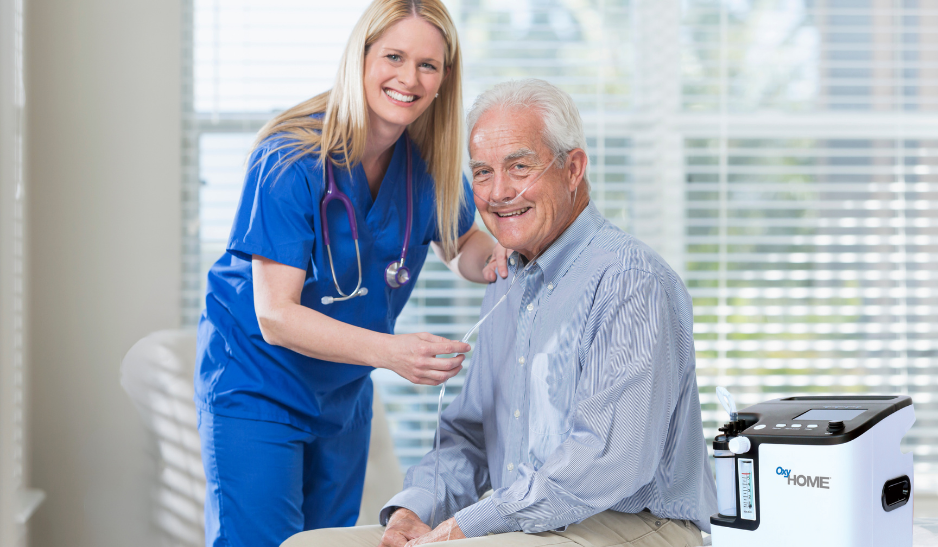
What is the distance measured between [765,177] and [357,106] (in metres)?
1.60

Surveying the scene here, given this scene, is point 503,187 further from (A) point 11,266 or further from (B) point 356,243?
(A) point 11,266

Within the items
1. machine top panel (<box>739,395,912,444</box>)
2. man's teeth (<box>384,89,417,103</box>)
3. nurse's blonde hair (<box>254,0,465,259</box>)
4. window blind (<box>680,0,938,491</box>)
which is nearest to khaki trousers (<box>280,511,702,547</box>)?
machine top panel (<box>739,395,912,444</box>)

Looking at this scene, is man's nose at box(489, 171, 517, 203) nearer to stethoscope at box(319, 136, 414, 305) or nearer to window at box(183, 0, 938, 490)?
stethoscope at box(319, 136, 414, 305)

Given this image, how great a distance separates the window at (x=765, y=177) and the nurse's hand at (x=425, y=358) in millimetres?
1136

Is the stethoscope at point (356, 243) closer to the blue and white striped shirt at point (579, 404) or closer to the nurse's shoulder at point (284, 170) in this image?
the nurse's shoulder at point (284, 170)

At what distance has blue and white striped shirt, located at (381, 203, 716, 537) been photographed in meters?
1.08

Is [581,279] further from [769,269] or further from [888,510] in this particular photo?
[769,269]

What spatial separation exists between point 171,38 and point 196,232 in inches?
23.4

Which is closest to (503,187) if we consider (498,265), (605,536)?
(498,265)

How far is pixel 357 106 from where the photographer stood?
146cm

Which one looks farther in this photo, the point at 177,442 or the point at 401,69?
the point at 177,442

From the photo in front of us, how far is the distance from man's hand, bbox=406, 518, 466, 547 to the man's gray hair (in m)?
0.64

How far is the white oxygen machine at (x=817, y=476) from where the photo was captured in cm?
92

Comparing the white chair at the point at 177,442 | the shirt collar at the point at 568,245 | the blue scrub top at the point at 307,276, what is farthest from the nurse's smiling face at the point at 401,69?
the white chair at the point at 177,442
